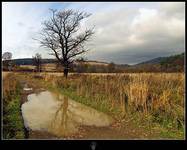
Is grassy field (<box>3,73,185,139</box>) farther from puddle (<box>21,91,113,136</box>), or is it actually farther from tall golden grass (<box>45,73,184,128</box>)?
puddle (<box>21,91,113,136</box>)

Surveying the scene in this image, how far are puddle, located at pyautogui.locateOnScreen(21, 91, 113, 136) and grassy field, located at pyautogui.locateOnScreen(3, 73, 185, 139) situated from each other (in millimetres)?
368

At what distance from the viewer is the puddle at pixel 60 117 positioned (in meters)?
7.28

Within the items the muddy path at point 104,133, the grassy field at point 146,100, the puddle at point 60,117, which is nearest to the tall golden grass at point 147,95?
the grassy field at point 146,100

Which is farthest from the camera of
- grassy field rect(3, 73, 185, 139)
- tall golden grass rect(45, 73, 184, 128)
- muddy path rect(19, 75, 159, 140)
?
tall golden grass rect(45, 73, 184, 128)

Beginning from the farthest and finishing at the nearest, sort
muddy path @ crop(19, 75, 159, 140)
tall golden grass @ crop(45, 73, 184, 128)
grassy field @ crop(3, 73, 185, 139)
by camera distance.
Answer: tall golden grass @ crop(45, 73, 184, 128) < grassy field @ crop(3, 73, 185, 139) < muddy path @ crop(19, 75, 159, 140)

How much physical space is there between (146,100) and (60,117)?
2.21 metres

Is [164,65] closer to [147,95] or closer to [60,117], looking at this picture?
[147,95]

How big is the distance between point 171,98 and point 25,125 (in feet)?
11.3

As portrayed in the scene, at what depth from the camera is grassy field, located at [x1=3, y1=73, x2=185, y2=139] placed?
719 cm

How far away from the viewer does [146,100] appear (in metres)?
8.28

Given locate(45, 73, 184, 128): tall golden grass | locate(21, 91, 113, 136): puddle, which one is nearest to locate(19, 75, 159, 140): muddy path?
locate(21, 91, 113, 136): puddle

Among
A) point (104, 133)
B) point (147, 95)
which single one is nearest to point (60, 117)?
point (104, 133)

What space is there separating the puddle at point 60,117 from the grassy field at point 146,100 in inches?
14.5
